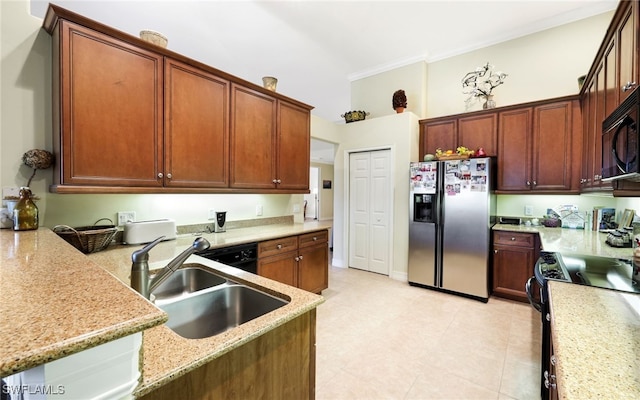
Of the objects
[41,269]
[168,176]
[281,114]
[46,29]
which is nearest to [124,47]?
[46,29]

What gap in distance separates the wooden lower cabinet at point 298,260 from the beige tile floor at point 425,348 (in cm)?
34

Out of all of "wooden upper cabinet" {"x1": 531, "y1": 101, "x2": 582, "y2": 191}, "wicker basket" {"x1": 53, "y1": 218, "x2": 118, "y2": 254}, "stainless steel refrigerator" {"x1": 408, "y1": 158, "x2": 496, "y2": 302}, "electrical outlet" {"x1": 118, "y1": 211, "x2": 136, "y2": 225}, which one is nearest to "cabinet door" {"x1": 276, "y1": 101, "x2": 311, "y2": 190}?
"electrical outlet" {"x1": 118, "y1": 211, "x2": 136, "y2": 225}

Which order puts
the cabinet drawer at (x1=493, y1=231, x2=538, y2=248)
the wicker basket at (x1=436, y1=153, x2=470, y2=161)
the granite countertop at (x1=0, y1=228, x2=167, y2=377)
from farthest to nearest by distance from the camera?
1. the wicker basket at (x1=436, y1=153, x2=470, y2=161)
2. the cabinet drawer at (x1=493, y1=231, x2=538, y2=248)
3. the granite countertop at (x1=0, y1=228, x2=167, y2=377)

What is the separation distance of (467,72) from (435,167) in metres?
1.66

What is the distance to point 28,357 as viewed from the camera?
A: 38 centimetres

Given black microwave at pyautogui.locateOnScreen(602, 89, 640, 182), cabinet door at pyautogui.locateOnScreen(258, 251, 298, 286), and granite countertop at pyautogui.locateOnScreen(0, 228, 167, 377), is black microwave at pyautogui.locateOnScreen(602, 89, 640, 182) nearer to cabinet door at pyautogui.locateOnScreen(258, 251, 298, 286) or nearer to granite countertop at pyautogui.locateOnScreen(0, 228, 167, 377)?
granite countertop at pyautogui.locateOnScreen(0, 228, 167, 377)

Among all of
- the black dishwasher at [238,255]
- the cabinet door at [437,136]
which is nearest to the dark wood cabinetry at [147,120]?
the black dishwasher at [238,255]

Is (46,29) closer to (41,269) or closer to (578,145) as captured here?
(41,269)

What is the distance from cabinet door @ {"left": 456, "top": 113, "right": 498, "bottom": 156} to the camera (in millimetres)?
3453

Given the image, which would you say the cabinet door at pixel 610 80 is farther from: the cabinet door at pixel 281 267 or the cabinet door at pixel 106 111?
the cabinet door at pixel 106 111

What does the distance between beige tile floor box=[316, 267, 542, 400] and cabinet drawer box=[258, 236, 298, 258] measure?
804mm

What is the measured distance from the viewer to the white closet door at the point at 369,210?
4.17 meters

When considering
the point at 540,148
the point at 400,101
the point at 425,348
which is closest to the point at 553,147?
the point at 540,148

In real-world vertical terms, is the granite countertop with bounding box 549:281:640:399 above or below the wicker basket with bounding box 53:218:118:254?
below
